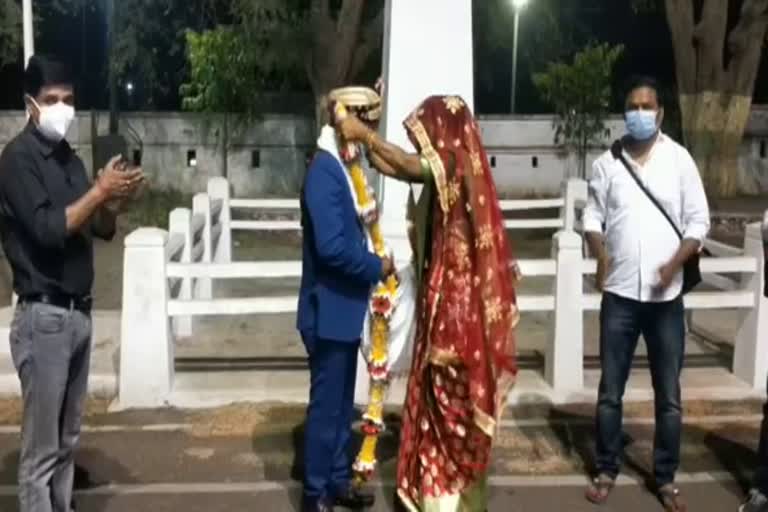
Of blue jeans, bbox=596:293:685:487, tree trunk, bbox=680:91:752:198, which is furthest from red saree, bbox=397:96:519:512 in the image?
tree trunk, bbox=680:91:752:198

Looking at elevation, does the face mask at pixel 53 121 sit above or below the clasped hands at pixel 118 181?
above

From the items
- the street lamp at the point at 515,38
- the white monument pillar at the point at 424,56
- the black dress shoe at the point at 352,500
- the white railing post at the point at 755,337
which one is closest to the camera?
the black dress shoe at the point at 352,500

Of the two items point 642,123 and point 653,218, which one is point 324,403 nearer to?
Answer: point 653,218

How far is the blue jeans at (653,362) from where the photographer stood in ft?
16.9

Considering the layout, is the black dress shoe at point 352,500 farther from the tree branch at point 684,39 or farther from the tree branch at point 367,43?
the tree branch at point 684,39

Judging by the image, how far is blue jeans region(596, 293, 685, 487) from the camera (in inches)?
202

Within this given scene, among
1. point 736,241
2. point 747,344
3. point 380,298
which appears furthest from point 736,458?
point 736,241

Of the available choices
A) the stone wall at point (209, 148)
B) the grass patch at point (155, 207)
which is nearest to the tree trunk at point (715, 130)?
the stone wall at point (209, 148)

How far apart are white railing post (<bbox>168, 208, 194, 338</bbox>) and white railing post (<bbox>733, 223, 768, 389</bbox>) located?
12.7ft

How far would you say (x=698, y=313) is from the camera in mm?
9203

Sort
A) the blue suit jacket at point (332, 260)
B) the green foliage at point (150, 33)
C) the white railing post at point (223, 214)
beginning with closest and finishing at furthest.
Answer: the blue suit jacket at point (332, 260)
the white railing post at point (223, 214)
the green foliage at point (150, 33)

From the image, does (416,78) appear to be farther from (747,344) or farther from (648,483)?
(648,483)

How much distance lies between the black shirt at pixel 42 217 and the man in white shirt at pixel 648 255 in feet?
8.01

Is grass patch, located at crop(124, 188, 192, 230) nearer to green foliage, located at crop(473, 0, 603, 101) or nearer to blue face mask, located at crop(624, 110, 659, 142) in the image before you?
green foliage, located at crop(473, 0, 603, 101)
